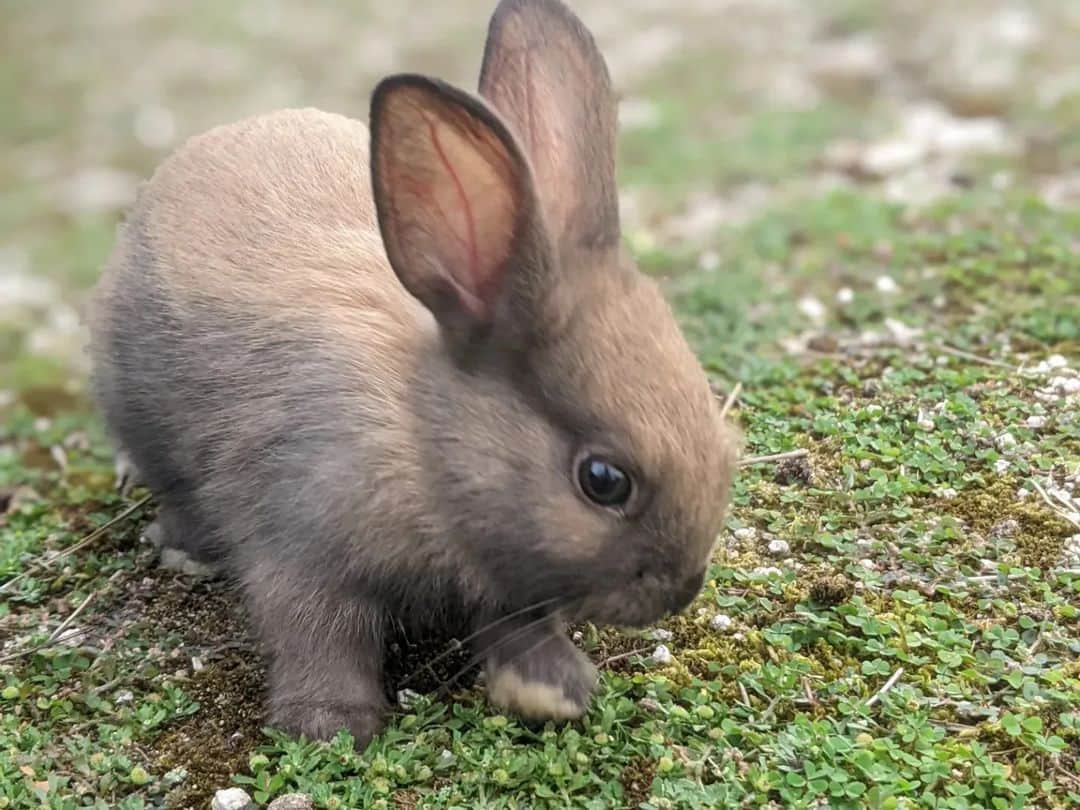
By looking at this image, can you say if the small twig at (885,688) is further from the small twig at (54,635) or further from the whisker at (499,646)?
the small twig at (54,635)

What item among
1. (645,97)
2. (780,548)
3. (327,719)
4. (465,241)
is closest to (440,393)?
(465,241)

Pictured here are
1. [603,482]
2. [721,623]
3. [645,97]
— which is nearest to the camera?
[603,482]

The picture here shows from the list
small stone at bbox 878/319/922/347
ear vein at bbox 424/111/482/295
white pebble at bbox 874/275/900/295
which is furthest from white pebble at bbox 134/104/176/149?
ear vein at bbox 424/111/482/295

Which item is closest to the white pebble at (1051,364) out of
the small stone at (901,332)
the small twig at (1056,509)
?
the small stone at (901,332)

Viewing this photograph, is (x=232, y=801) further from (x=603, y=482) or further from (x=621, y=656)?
(x=603, y=482)

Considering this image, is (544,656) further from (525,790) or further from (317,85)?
(317,85)
